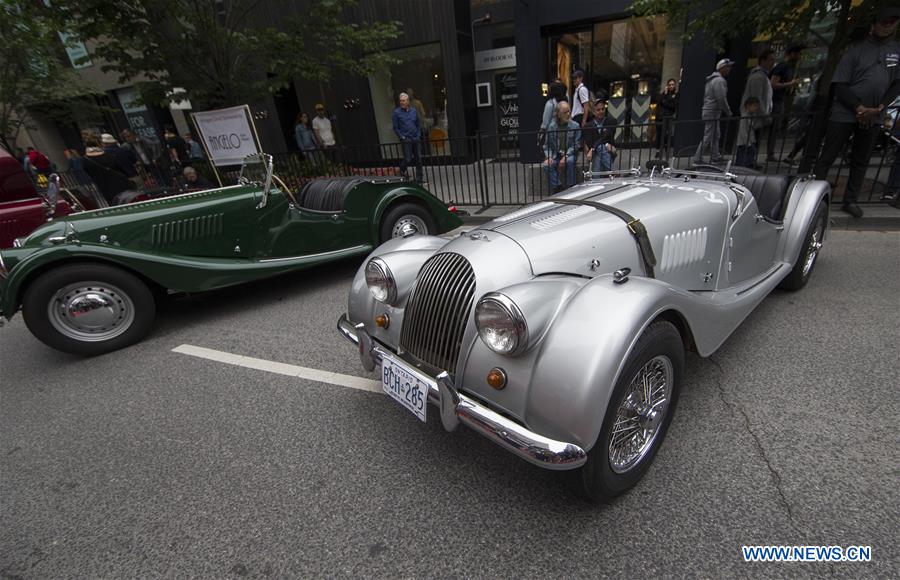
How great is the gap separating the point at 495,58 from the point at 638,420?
37.6ft

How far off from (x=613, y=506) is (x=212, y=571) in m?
1.73

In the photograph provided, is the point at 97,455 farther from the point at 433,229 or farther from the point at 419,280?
the point at 433,229

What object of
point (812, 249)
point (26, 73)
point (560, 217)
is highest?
point (26, 73)

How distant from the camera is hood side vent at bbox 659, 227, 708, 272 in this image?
2.27 metres

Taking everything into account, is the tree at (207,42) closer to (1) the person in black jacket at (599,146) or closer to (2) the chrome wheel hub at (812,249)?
(1) the person in black jacket at (599,146)

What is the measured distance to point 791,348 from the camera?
2.70m

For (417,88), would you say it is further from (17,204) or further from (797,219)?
(797,219)

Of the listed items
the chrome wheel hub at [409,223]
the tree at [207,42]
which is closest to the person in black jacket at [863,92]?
the chrome wheel hub at [409,223]

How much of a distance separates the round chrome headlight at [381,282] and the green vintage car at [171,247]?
62 cm

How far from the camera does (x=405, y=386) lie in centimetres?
185

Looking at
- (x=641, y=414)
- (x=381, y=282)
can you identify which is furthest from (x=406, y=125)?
(x=641, y=414)

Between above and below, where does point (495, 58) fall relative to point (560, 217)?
above

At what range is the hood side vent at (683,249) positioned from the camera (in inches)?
89.2

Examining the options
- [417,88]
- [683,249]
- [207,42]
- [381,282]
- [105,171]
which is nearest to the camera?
[381,282]
